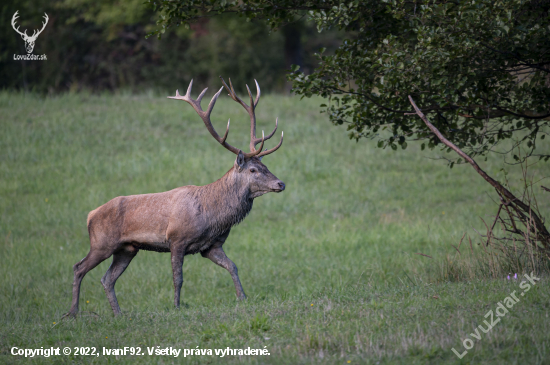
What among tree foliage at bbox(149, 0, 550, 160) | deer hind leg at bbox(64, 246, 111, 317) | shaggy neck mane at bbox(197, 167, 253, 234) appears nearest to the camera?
tree foliage at bbox(149, 0, 550, 160)

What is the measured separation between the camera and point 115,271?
7.91 m

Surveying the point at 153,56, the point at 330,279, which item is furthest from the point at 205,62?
the point at 330,279

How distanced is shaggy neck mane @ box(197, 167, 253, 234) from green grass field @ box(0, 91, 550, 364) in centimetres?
104

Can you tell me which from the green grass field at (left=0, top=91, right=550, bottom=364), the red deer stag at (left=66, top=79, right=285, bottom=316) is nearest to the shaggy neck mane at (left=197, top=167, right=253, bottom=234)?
the red deer stag at (left=66, top=79, right=285, bottom=316)

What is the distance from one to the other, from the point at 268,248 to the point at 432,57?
20.6ft

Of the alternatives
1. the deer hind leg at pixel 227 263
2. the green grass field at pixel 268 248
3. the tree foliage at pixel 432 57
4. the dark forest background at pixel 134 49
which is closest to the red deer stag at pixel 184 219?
the deer hind leg at pixel 227 263

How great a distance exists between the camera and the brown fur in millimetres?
7383

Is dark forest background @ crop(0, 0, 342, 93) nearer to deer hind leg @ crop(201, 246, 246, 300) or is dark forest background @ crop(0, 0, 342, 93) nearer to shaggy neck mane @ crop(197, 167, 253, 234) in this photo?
shaggy neck mane @ crop(197, 167, 253, 234)

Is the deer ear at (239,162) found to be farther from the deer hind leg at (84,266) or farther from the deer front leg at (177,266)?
the deer hind leg at (84,266)

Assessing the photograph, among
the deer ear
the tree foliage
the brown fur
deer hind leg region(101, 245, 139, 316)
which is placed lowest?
deer hind leg region(101, 245, 139, 316)

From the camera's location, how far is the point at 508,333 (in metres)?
4.83

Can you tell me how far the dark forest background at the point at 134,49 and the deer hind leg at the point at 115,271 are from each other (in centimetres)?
2285

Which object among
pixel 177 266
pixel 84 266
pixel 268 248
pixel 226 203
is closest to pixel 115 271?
pixel 84 266

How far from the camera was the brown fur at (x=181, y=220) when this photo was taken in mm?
7383
